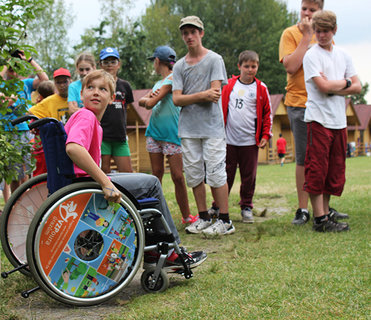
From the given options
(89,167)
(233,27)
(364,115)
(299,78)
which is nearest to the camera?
(89,167)

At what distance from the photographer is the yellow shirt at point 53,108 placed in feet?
18.5

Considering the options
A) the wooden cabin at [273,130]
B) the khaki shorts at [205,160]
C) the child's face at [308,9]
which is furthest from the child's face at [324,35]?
the wooden cabin at [273,130]

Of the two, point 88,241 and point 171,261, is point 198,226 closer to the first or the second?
point 171,261

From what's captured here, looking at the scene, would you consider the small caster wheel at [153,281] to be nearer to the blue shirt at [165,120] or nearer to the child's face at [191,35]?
the blue shirt at [165,120]

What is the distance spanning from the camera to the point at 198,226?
16.8 feet

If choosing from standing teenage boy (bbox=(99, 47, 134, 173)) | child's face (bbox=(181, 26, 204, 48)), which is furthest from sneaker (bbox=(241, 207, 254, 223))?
child's face (bbox=(181, 26, 204, 48))

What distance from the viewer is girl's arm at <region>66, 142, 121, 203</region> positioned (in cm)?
282

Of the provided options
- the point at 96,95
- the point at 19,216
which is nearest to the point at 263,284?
the point at 96,95

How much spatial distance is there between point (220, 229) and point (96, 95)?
222 cm

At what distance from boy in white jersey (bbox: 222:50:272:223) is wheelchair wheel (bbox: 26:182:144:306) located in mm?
3131

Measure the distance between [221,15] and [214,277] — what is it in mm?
51645

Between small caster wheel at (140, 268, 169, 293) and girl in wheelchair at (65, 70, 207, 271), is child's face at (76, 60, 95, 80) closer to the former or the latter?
girl in wheelchair at (65, 70, 207, 271)

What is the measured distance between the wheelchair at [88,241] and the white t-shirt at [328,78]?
241 cm

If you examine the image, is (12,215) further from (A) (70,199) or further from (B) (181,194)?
(B) (181,194)
